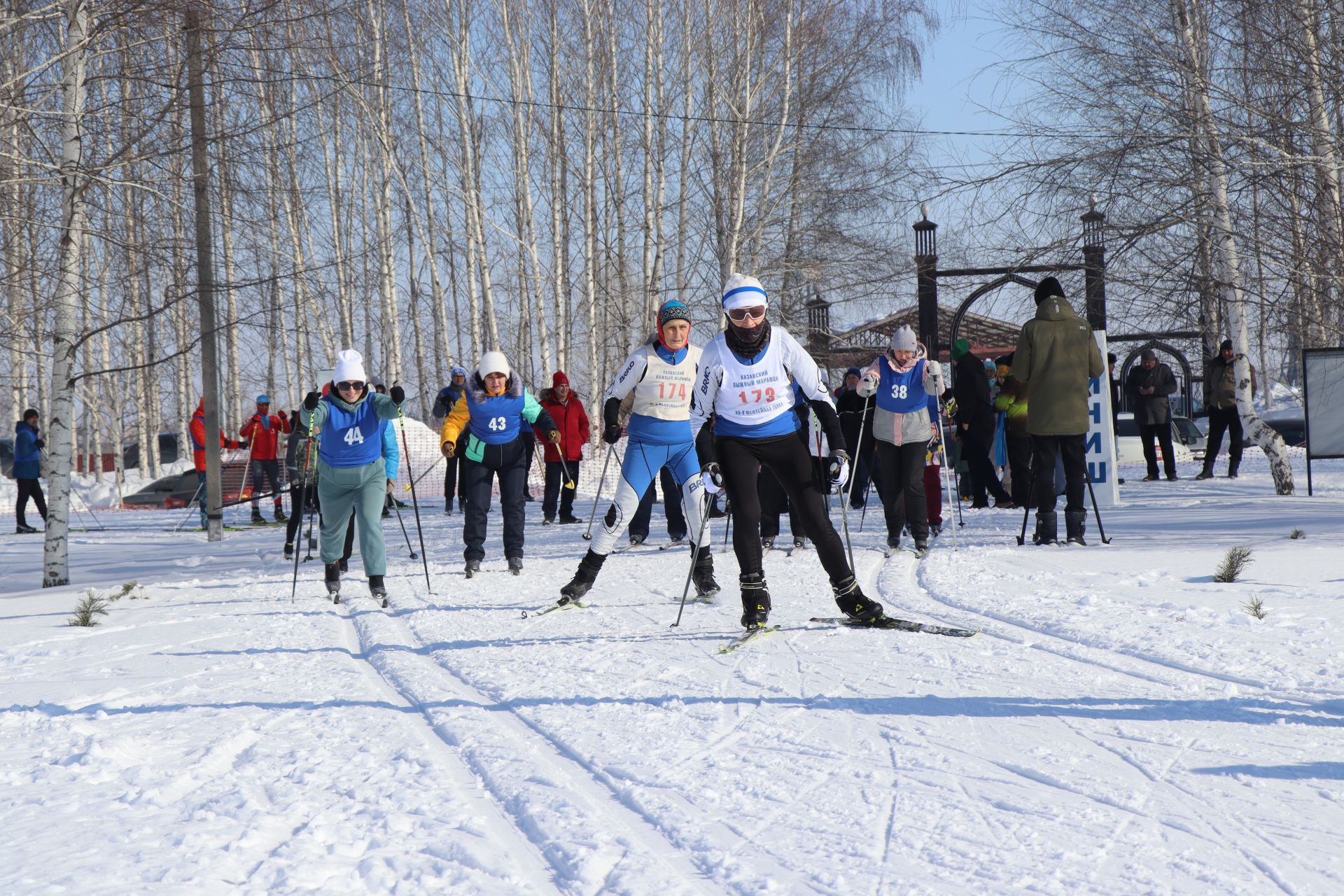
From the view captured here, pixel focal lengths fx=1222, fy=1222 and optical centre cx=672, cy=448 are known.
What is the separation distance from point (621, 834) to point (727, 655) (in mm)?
2449

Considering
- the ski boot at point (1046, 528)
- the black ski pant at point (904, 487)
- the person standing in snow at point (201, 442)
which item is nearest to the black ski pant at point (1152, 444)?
the ski boot at point (1046, 528)

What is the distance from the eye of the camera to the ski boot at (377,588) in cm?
830

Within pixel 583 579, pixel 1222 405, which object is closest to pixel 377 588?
pixel 583 579

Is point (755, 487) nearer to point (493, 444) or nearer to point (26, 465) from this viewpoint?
point (493, 444)

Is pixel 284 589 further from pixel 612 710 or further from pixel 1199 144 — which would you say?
pixel 1199 144

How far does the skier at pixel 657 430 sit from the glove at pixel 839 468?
4.10 feet

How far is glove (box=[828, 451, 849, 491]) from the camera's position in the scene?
622 cm

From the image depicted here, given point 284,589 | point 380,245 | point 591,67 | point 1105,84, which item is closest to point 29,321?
point 380,245

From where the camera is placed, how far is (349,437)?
8422 mm

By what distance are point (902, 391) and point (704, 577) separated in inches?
119

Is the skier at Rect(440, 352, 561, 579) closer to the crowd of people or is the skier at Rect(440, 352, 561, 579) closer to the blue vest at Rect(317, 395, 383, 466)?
the crowd of people

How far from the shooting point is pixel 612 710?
15.1ft

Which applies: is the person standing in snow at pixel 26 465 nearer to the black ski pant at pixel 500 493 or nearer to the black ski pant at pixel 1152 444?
the black ski pant at pixel 500 493

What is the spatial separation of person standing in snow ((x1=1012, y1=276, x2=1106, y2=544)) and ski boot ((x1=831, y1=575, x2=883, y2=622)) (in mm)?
4134
